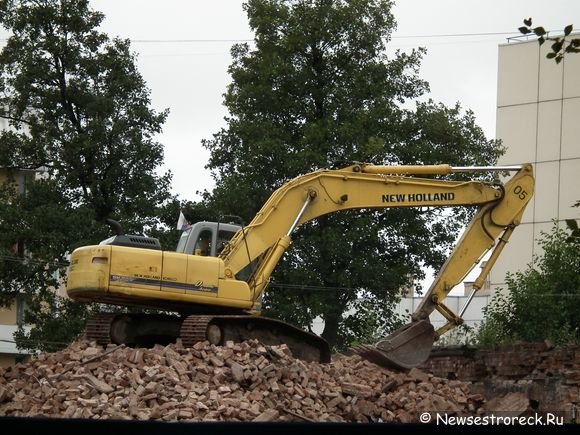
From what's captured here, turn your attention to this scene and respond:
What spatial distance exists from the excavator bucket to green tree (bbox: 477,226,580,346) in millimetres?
11455

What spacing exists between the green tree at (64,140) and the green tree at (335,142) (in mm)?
2451

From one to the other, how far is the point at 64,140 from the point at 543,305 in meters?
13.8

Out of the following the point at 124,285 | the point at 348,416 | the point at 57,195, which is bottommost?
the point at 348,416

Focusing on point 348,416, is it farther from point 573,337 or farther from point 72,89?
point 72,89

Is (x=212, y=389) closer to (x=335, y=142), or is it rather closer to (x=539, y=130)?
(x=335, y=142)

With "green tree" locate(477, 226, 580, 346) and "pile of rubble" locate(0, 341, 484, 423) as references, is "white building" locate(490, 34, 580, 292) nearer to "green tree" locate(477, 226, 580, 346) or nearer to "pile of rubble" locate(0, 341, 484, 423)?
"green tree" locate(477, 226, 580, 346)

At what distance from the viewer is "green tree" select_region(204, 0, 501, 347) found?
33.6 meters

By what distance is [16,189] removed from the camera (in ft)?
117

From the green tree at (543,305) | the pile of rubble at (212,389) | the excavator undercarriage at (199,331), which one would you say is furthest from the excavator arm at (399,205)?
the green tree at (543,305)

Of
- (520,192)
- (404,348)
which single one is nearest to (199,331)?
(404,348)

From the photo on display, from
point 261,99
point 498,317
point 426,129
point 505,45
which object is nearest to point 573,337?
point 498,317

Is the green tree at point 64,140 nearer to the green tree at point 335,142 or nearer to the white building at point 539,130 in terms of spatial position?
the green tree at point 335,142

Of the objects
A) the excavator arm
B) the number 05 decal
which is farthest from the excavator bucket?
the number 05 decal

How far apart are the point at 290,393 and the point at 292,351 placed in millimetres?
3288
